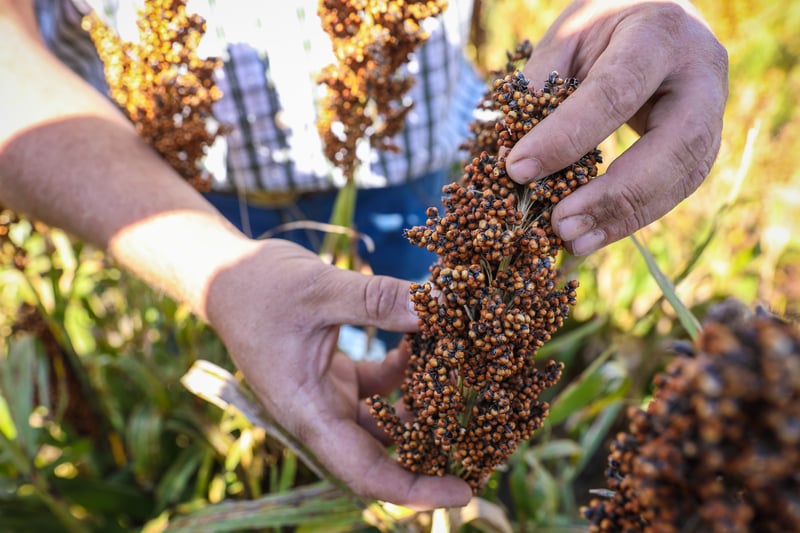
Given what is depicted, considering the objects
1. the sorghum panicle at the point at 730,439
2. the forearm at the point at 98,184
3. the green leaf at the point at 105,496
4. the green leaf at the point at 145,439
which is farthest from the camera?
the green leaf at the point at 145,439

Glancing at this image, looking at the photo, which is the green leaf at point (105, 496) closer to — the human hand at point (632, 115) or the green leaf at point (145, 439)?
the green leaf at point (145, 439)

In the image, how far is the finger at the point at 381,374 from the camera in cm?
163

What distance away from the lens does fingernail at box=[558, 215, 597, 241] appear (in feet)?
3.54

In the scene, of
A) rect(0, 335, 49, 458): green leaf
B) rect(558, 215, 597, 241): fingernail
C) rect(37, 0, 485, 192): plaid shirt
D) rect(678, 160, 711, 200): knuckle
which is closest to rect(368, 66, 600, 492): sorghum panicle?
rect(558, 215, 597, 241): fingernail

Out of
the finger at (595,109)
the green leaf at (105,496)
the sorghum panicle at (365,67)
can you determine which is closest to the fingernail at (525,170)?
the finger at (595,109)

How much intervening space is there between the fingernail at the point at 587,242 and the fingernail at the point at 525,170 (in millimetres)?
191

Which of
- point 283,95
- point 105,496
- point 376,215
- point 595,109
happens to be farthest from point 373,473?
point 376,215

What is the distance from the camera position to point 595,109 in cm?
107

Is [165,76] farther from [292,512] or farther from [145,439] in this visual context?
[145,439]

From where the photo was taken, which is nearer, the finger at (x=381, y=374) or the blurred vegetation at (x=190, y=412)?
the finger at (x=381, y=374)

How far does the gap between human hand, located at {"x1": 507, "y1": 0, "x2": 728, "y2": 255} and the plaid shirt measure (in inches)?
40.6

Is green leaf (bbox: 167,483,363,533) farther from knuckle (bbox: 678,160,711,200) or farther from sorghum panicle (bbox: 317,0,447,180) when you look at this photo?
knuckle (bbox: 678,160,711,200)

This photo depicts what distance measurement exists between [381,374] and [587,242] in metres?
0.80

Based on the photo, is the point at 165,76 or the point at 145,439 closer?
the point at 165,76
